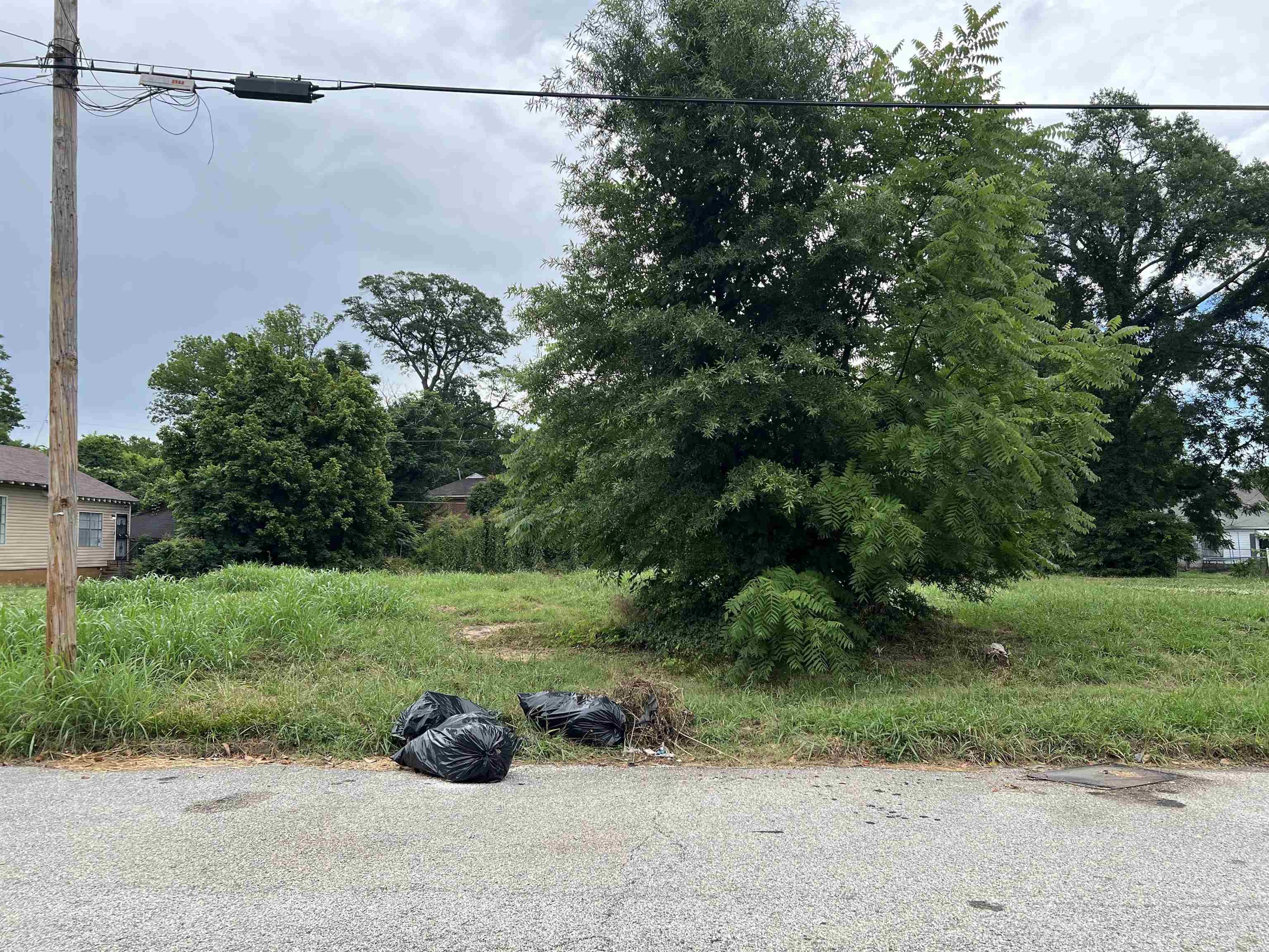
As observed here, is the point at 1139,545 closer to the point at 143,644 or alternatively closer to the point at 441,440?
the point at 143,644

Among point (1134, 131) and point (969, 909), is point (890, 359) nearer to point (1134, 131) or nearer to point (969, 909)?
point (969, 909)

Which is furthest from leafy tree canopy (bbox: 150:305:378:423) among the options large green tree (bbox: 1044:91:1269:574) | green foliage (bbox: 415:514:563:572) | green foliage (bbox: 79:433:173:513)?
large green tree (bbox: 1044:91:1269:574)

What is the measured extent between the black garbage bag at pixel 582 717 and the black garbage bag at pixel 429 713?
0.37m

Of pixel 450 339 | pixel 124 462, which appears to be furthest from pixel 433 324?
pixel 124 462

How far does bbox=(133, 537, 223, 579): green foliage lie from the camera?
73.3 ft

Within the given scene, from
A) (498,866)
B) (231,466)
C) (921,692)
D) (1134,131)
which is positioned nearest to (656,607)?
(921,692)

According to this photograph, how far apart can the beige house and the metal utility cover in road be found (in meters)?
21.2

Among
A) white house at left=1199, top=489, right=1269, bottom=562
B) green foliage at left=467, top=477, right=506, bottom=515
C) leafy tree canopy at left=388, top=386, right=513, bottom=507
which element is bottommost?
white house at left=1199, top=489, right=1269, bottom=562

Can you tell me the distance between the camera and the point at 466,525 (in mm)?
27875

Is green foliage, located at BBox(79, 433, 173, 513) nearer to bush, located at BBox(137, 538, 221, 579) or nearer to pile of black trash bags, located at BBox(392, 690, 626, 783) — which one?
bush, located at BBox(137, 538, 221, 579)

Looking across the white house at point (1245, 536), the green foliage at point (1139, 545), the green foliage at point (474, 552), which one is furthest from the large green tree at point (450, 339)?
the white house at point (1245, 536)

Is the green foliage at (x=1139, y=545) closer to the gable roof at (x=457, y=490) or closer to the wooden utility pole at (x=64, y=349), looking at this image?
the gable roof at (x=457, y=490)

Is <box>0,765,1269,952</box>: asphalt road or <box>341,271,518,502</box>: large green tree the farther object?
<box>341,271,518,502</box>: large green tree

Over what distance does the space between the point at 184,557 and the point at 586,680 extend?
62.9ft
